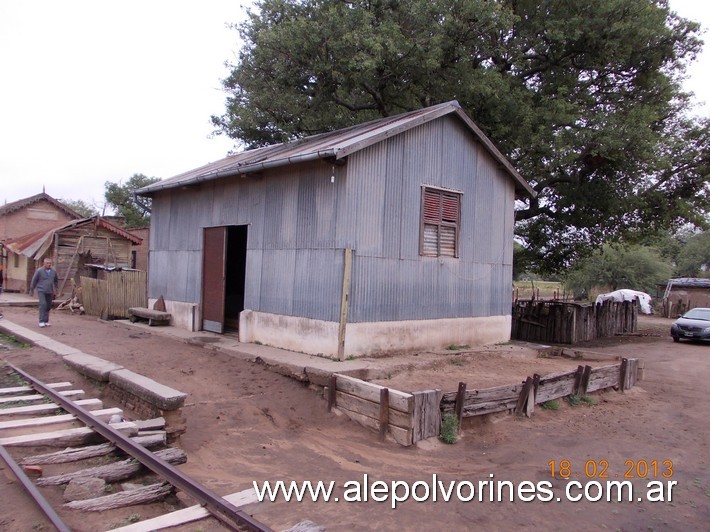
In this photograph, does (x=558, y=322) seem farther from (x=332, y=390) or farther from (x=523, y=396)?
(x=332, y=390)

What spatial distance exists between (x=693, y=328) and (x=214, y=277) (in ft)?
58.0

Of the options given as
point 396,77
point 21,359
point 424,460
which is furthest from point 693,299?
point 21,359

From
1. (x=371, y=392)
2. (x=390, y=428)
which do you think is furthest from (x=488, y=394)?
(x=371, y=392)

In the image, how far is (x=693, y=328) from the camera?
19547mm

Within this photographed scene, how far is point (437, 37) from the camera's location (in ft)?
46.8

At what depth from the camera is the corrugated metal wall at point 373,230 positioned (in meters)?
9.60

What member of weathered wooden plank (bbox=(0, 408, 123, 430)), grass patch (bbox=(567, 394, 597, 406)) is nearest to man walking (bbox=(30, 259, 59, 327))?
weathered wooden plank (bbox=(0, 408, 123, 430))

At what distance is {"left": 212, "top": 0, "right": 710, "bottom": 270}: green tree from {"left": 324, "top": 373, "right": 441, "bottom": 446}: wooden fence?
9.37 metres

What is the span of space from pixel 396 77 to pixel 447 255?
703cm

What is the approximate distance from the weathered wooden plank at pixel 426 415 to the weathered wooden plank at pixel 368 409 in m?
0.13

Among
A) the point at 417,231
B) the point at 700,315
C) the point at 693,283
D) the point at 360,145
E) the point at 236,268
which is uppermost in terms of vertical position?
the point at 360,145

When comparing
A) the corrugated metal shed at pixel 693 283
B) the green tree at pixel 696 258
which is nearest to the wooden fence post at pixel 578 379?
the corrugated metal shed at pixel 693 283

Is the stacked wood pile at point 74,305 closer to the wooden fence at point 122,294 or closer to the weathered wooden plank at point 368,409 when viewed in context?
the wooden fence at point 122,294

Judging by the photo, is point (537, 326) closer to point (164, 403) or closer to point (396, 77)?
point (396, 77)
